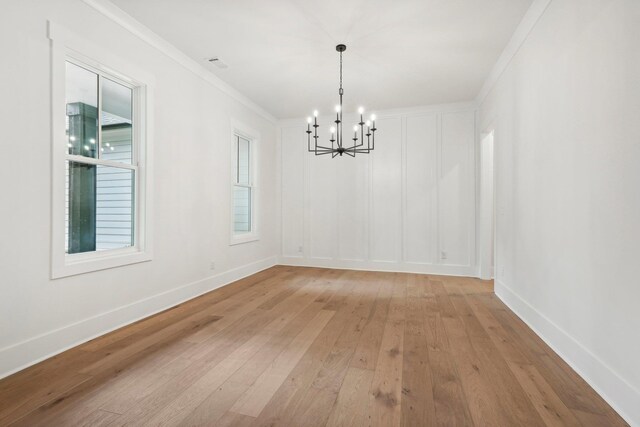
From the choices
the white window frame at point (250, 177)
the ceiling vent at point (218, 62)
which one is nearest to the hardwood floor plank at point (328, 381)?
the white window frame at point (250, 177)

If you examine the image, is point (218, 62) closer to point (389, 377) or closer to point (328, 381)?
point (328, 381)

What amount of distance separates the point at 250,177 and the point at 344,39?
287 cm

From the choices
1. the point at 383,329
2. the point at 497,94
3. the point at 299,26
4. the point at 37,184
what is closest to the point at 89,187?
the point at 37,184

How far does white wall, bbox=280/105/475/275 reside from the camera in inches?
204

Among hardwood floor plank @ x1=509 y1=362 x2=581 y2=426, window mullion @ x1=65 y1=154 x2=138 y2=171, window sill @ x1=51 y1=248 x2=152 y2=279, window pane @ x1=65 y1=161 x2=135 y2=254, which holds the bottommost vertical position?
hardwood floor plank @ x1=509 y1=362 x2=581 y2=426

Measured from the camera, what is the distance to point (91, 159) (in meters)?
2.64

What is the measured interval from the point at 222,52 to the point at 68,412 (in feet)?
11.3

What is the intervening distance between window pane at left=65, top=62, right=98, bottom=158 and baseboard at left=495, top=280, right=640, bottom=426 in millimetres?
3924

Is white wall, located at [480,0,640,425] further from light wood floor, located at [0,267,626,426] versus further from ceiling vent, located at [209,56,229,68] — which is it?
ceiling vent, located at [209,56,229,68]

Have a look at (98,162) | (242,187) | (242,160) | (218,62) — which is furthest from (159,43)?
(242,187)

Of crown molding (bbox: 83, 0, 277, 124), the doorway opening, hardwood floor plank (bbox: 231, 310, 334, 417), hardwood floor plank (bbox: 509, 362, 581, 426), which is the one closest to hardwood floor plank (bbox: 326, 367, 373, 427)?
hardwood floor plank (bbox: 231, 310, 334, 417)

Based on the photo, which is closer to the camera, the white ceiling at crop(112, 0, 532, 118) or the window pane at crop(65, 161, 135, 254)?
the window pane at crop(65, 161, 135, 254)

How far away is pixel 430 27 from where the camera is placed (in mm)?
3008

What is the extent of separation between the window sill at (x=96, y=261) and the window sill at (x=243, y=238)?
154cm
